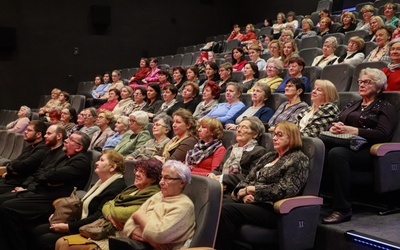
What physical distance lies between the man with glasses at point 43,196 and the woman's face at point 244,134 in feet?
3.23

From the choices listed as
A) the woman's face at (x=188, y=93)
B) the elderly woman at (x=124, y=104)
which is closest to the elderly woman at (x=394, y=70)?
the woman's face at (x=188, y=93)

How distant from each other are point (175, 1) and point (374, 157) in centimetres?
682

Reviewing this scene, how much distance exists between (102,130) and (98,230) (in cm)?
183

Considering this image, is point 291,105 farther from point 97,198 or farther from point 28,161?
point 28,161

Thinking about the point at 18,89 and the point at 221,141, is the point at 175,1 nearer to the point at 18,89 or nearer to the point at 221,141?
the point at 18,89

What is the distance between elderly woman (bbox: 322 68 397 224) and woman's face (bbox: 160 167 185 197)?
729mm

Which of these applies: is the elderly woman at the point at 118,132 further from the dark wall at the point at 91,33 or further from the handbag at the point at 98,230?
the dark wall at the point at 91,33

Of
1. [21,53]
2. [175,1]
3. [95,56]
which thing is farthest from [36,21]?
[175,1]

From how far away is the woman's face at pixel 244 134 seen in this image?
268cm

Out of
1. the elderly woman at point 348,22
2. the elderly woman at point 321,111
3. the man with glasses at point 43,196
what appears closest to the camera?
the elderly woman at point 321,111

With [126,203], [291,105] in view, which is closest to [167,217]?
[126,203]

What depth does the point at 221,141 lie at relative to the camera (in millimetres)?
2936

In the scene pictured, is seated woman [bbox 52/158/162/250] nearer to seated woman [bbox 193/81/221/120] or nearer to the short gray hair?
the short gray hair

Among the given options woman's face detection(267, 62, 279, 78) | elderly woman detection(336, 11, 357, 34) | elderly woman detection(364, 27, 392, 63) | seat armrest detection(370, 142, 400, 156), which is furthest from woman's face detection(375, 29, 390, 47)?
elderly woman detection(336, 11, 357, 34)
